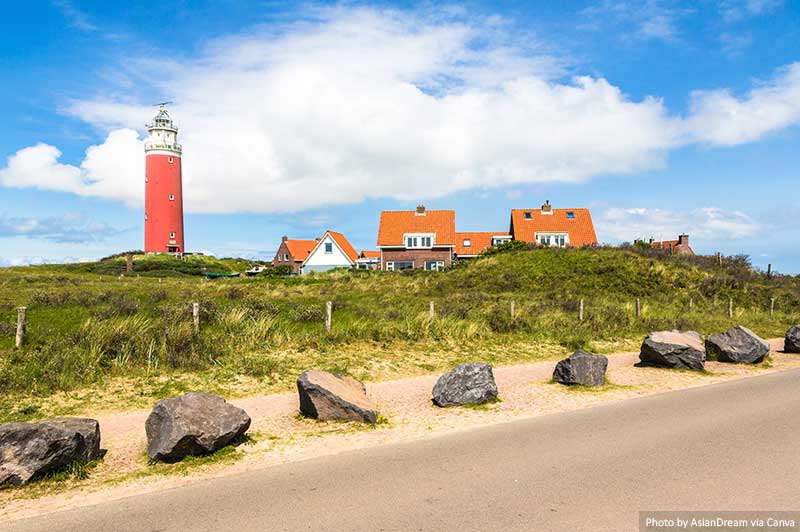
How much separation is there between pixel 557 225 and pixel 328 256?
26109mm

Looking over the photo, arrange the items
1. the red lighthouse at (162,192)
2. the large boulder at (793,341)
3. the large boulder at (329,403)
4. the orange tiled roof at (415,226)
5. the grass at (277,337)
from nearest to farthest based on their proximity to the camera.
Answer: the large boulder at (329,403)
the grass at (277,337)
the large boulder at (793,341)
the orange tiled roof at (415,226)
the red lighthouse at (162,192)

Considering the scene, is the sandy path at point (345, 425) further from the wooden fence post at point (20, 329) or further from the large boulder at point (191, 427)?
the wooden fence post at point (20, 329)

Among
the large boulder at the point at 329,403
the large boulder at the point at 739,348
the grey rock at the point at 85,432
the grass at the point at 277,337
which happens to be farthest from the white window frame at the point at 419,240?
the grey rock at the point at 85,432

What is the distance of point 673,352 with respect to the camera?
1475cm

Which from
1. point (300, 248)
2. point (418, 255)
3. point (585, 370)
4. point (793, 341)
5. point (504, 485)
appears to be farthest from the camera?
point (300, 248)

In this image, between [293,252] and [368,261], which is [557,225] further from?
[293,252]

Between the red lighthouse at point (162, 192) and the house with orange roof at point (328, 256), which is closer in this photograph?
the house with orange roof at point (328, 256)

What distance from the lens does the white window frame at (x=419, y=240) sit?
5659cm

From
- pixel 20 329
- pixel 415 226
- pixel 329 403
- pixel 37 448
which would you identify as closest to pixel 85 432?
pixel 37 448

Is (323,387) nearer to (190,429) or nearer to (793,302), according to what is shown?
(190,429)

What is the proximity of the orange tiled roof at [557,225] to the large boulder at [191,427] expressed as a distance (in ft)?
174

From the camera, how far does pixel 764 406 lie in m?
10.5

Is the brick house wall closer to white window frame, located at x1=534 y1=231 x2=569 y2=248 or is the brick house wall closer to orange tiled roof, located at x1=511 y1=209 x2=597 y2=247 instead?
orange tiled roof, located at x1=511 y1=209 x2=597 y2=247

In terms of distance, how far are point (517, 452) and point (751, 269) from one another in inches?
1788
